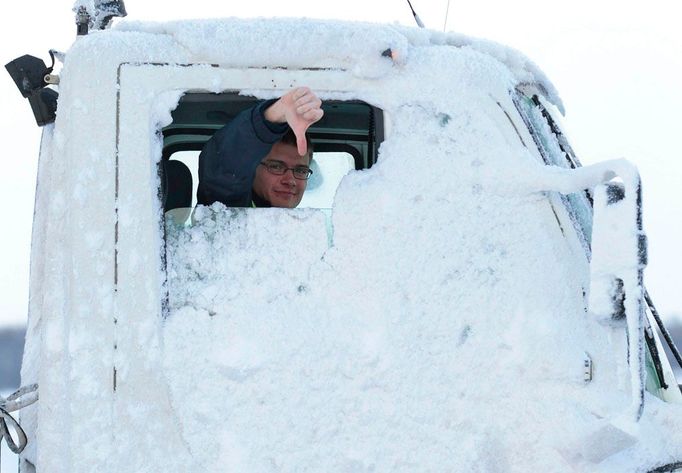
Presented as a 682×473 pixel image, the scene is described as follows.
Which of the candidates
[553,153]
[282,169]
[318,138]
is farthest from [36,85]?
[553,153]

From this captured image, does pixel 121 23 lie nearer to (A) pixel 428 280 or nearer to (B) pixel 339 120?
(A) pixel 428 280

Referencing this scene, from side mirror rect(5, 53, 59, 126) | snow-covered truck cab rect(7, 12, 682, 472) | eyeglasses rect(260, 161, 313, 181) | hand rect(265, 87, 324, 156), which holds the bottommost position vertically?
snow-covered truck cab rect(7, 12, 682, 472)

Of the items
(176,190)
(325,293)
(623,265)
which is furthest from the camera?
(176,190)

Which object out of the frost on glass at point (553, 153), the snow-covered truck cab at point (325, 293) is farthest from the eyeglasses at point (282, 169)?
the frost on glass at point (553, 153)

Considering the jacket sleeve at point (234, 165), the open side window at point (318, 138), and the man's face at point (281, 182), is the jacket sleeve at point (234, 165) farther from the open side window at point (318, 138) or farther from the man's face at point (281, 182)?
the man's face at point (281, 182)

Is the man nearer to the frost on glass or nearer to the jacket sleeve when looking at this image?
the jacket sleeve

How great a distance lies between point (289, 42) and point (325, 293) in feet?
2.07

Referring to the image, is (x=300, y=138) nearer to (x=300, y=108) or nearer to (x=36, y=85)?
(x=300, y=108)

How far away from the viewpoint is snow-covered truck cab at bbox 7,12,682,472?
2.56 metres

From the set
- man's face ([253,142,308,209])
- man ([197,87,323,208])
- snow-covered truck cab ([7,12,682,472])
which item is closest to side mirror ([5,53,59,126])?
snow-covered truck cab ([7,12,682,472])

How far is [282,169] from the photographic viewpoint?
3.34 metres

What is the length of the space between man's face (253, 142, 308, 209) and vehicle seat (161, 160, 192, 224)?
0.22m

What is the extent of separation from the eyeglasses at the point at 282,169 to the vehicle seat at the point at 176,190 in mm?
247

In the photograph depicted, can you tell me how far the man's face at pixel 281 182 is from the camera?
10.8 ft
